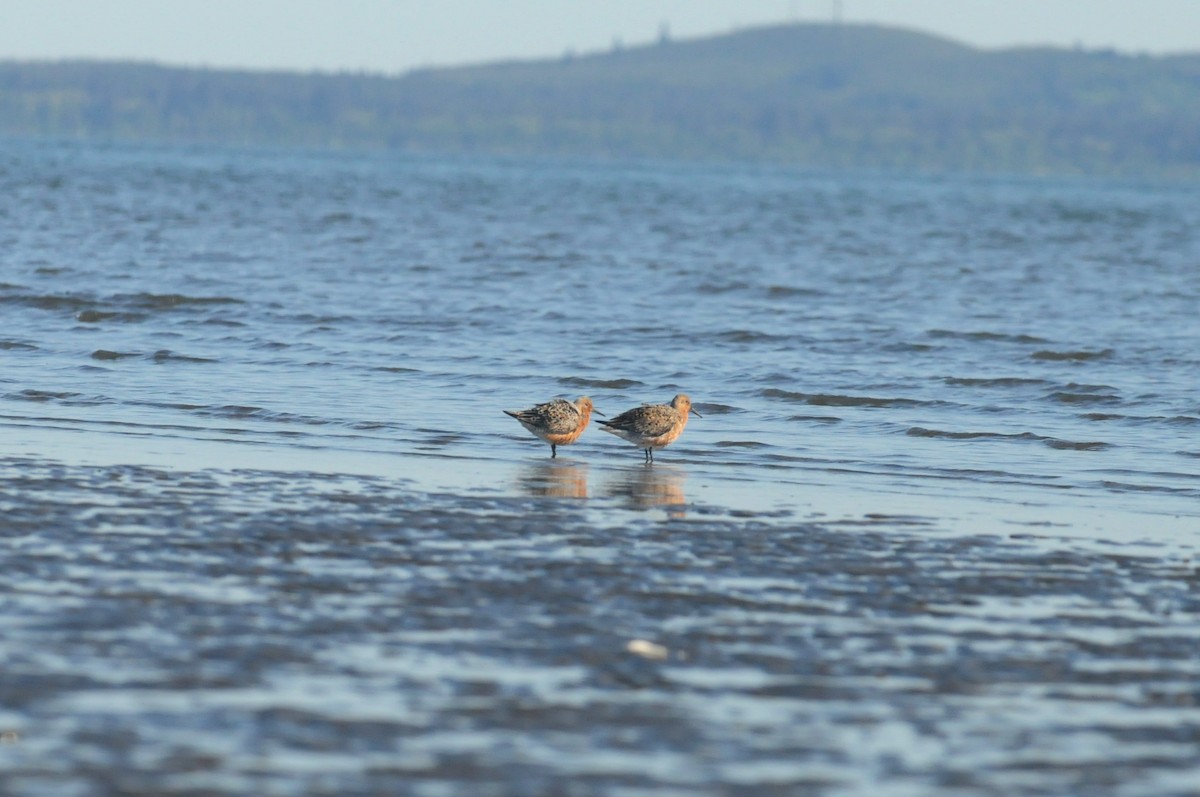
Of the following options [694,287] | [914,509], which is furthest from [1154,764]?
[694,287]

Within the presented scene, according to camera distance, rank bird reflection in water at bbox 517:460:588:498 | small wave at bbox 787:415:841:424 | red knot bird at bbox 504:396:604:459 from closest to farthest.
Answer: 1. bird reflection in water at bbox 517:460:588:498
2. red knot bird at bbox 504:396:604:459
3. small wave at bbox 787:415:841:424

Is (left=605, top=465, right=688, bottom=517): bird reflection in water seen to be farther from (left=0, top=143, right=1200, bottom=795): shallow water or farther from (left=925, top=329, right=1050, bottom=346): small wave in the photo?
(left=925, top=329, right=1050, bottom=346): small wave

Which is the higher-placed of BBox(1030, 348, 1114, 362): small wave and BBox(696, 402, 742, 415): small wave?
BBox(1030, 348, 1114, 362): small wave

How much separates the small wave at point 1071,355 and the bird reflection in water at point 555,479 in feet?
44.0

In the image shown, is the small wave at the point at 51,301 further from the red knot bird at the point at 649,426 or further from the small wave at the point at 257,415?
the red knot bird at the point at 649,426

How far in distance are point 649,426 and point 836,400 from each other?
615 cm

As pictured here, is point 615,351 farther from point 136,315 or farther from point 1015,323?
point 1015,323

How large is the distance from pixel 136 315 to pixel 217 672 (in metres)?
22.0

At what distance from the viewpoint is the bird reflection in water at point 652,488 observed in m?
14.2

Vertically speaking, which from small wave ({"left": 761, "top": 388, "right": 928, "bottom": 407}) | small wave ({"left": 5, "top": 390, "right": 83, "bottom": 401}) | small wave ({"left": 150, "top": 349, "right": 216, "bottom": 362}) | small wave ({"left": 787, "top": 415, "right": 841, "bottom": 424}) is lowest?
small wave ({"left": 787, "top": 415, "right": 841, "bottom": 424})

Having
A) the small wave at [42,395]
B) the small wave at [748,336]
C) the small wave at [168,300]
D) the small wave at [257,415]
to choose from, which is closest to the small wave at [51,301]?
the small wave at [168,300]

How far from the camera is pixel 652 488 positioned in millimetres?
15305

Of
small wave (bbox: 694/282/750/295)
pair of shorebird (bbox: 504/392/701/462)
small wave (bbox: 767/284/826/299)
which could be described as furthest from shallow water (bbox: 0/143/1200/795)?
small wave (bbox: 694/282/750/295)

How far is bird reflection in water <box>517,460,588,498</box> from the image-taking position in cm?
1472
